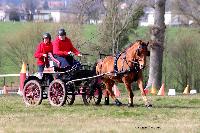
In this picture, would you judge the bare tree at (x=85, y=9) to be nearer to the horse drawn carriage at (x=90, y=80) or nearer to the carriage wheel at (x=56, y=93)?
the horse drawn carriage at (x=90, y=80)

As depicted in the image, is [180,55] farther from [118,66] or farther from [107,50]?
[118,66]

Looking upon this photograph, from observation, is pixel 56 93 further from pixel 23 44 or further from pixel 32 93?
pixel 23 44

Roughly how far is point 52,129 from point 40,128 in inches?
13.5

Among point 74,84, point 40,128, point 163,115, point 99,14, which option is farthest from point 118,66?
point 99,14

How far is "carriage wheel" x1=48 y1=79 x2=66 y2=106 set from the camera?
60.8 ft

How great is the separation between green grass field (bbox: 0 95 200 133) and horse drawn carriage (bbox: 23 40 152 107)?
43 centimetres

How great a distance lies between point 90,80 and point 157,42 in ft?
53.1

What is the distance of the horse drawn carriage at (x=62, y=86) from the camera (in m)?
18.7

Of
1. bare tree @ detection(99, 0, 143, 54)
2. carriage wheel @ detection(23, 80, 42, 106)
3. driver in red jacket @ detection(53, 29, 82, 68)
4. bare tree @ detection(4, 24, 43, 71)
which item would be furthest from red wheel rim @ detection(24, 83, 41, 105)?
bare tree @ detection(4, 24, 43, 71)

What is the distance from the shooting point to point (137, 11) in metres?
44.5

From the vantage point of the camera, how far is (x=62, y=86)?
18.4 m

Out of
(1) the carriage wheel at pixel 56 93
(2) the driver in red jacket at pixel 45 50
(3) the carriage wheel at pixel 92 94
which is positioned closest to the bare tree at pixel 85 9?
(2) the driver in red jacket at pixel 45 50

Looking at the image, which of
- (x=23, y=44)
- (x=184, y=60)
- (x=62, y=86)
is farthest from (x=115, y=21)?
(x=62, y=86)

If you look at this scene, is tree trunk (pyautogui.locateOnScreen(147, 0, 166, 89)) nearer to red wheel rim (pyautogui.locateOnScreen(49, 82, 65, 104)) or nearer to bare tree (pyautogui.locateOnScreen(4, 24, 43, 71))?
red wheel rim (pyautogui.locateOnScreen(49, 82, 65, 104))
